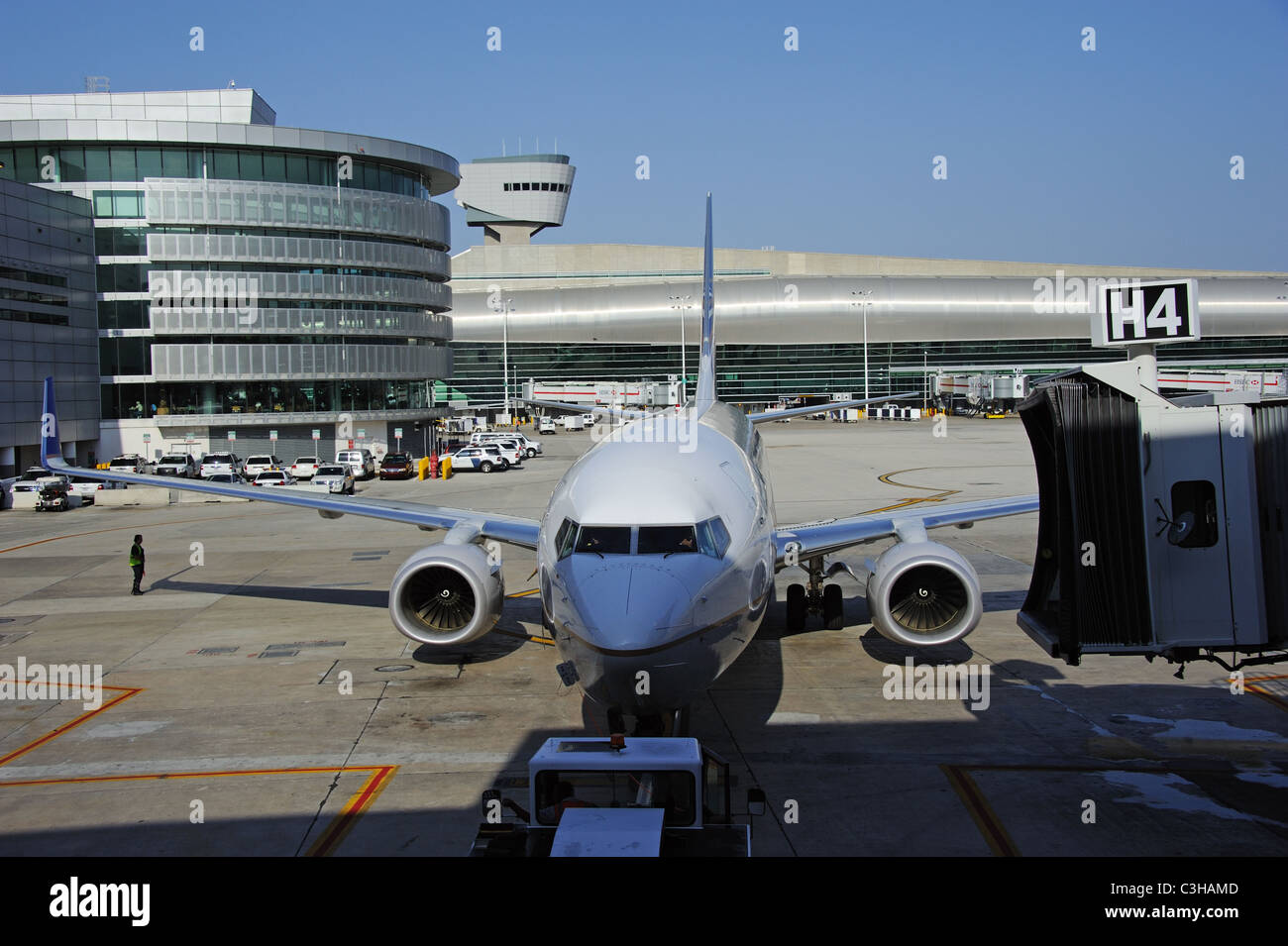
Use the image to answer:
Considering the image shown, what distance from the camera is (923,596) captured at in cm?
1808

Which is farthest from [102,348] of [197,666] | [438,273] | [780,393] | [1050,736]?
[780,393]

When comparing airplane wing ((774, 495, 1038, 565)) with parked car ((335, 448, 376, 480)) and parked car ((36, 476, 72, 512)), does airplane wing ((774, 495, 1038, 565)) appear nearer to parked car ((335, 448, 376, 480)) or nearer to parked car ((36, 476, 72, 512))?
parked car ((36, 476, 72, 512))

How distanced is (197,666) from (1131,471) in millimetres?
16462

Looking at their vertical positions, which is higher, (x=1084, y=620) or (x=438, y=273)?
(x=438, y=273)

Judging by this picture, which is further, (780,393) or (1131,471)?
(780,393)

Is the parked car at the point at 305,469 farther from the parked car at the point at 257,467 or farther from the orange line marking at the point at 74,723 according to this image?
the orange line marking at the point at 74,723

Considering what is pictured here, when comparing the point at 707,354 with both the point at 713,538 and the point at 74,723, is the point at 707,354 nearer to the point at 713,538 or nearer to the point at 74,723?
the point at 713,538

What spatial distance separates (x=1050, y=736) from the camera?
15.1 meters

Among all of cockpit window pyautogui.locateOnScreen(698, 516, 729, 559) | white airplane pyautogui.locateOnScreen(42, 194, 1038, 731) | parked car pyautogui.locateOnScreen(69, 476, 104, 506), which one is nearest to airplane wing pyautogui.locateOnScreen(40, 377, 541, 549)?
white airplane pyautogui.locateOnScreen(42, 194, 1038, 731)

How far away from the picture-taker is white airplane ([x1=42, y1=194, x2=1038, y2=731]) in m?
11.7

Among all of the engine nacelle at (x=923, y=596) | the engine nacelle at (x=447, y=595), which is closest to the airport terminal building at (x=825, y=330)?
the engine nacelle at (x=923, y=596)

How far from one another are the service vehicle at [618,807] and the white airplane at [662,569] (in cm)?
174

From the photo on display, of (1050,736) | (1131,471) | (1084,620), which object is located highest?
(1131,471)
